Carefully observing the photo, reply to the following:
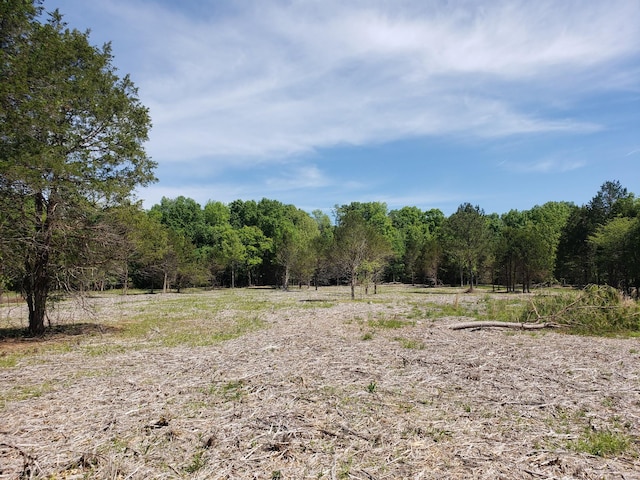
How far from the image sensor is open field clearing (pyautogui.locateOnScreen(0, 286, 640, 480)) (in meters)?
5.20

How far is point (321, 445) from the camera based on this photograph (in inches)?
226

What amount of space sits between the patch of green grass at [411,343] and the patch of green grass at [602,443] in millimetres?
6809

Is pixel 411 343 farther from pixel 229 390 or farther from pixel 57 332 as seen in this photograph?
pixel 57 332

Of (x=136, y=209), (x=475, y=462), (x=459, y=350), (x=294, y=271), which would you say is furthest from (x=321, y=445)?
(x=294, y=271)

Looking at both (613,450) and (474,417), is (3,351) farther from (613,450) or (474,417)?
(613,450)

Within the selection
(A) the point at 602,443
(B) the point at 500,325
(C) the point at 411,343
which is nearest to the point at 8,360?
(C) the point at 411,343

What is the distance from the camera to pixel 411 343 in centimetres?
1353

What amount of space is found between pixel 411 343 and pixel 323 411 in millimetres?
7192

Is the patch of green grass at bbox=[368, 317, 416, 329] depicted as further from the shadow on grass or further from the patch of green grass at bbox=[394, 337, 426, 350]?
the shadow on grass

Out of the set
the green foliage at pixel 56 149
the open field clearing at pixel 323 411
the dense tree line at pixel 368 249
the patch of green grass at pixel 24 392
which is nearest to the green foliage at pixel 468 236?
the dense tree line at pixel 368 249

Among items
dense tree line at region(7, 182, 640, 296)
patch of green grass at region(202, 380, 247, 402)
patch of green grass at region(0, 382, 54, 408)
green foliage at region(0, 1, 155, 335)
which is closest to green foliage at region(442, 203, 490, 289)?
dense tree line at region(7, 182, 640, 296)

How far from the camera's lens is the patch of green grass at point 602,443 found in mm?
5469

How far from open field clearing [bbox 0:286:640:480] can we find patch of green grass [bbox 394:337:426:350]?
13cm

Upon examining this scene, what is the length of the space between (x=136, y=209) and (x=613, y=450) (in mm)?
17177
